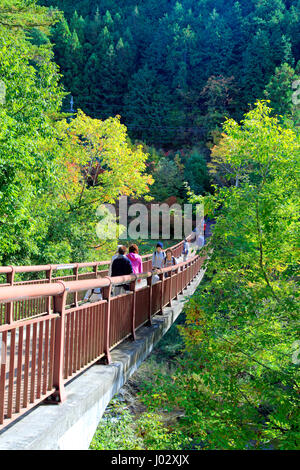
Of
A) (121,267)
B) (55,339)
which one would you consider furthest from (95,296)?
(55,339)

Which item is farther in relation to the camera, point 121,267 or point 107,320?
point 121,267

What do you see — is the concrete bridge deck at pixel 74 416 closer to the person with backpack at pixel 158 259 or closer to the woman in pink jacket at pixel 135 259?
the woman in pink jacket at pixel 135 259

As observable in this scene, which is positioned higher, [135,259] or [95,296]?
[135,259]

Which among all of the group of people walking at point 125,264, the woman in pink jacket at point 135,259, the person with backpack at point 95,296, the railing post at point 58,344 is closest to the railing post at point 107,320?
the person with backpack at point 95,296

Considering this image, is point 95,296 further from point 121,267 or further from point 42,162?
point 42,162

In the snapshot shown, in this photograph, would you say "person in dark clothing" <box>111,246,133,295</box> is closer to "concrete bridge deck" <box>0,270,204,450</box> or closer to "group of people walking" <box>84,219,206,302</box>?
"group of people walking" <box>84,219,206,302</box>

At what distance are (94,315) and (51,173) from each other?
8.01 meters

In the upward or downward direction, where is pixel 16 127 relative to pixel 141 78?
downward

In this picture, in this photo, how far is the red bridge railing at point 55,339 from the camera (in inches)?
106

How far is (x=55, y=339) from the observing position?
134 inches

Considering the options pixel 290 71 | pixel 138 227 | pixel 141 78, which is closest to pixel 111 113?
pixel 141 78

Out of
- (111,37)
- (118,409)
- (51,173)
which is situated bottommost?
(118,409)

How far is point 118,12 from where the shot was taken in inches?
3942
